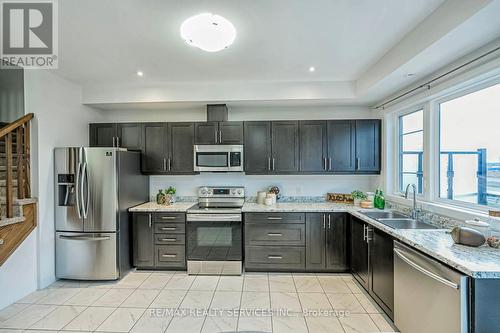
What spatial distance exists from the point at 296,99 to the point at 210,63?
130 cm

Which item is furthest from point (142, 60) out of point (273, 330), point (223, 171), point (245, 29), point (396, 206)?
point (396, 206)

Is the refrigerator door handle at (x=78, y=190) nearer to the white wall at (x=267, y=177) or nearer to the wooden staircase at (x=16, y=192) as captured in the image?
the wooden staircase at (x=16, y=192)

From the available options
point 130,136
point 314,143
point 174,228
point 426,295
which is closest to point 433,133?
point 314,143

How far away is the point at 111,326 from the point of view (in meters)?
2.29

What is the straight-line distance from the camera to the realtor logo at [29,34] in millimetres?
1891

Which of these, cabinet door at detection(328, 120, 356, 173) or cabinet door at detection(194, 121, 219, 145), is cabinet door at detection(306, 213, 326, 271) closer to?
cabinet door at detection(328, 120, 356, 173)

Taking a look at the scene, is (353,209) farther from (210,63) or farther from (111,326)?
(111,326)

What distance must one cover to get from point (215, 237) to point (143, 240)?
3.33ft

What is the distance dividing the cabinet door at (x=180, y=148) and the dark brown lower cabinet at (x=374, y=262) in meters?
2.46

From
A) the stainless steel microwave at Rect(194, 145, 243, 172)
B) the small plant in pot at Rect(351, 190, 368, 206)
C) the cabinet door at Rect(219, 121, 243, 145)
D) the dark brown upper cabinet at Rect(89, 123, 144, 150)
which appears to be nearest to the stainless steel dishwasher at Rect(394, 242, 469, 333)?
the small plant in pot at Rect(351, 190, 368, 206)

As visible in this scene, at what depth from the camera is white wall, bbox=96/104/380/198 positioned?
394 centimetres

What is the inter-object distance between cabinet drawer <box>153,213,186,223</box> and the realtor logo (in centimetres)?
219

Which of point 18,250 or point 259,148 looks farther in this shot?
point 259,148

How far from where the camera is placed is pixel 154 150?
148 inches
